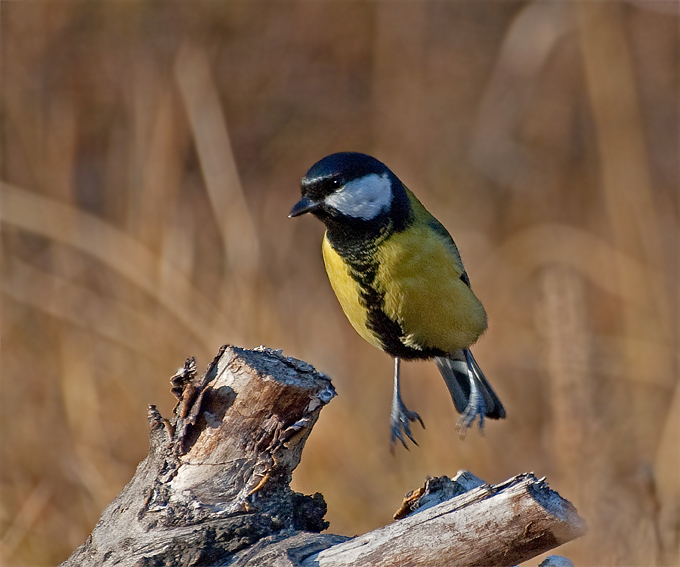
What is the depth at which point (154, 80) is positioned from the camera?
216 inches

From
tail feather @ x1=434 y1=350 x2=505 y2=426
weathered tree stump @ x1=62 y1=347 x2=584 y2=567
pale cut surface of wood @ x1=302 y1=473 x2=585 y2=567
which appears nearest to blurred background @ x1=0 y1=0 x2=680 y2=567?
tail feather @ x1=434 y1=350 x2=505 y2=426

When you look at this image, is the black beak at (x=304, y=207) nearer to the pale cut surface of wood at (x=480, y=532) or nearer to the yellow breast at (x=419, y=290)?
the yellow breast at (x=419, y=290)

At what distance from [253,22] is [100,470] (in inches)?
178

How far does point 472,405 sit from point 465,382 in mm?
212

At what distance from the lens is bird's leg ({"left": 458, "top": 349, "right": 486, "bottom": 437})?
3.14 meters

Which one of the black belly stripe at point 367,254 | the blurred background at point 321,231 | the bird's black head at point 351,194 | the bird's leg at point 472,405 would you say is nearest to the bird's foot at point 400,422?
the bird's leg at point 472,405

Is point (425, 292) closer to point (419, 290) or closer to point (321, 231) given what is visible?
point (419, 290)

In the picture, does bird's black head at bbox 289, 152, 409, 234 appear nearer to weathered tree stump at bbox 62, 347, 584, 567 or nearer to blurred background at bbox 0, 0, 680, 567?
weathered tree stump at bbox 62, 347, 584, 567

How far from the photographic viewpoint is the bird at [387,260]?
263 centimetres

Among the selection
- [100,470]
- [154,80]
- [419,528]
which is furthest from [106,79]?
[419,528]

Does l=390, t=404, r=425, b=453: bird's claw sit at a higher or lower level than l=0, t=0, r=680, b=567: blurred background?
lower

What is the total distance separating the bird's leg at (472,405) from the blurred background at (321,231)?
1.27 ft

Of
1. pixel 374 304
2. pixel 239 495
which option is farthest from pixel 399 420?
pixel 239 495

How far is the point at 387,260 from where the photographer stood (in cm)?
271
